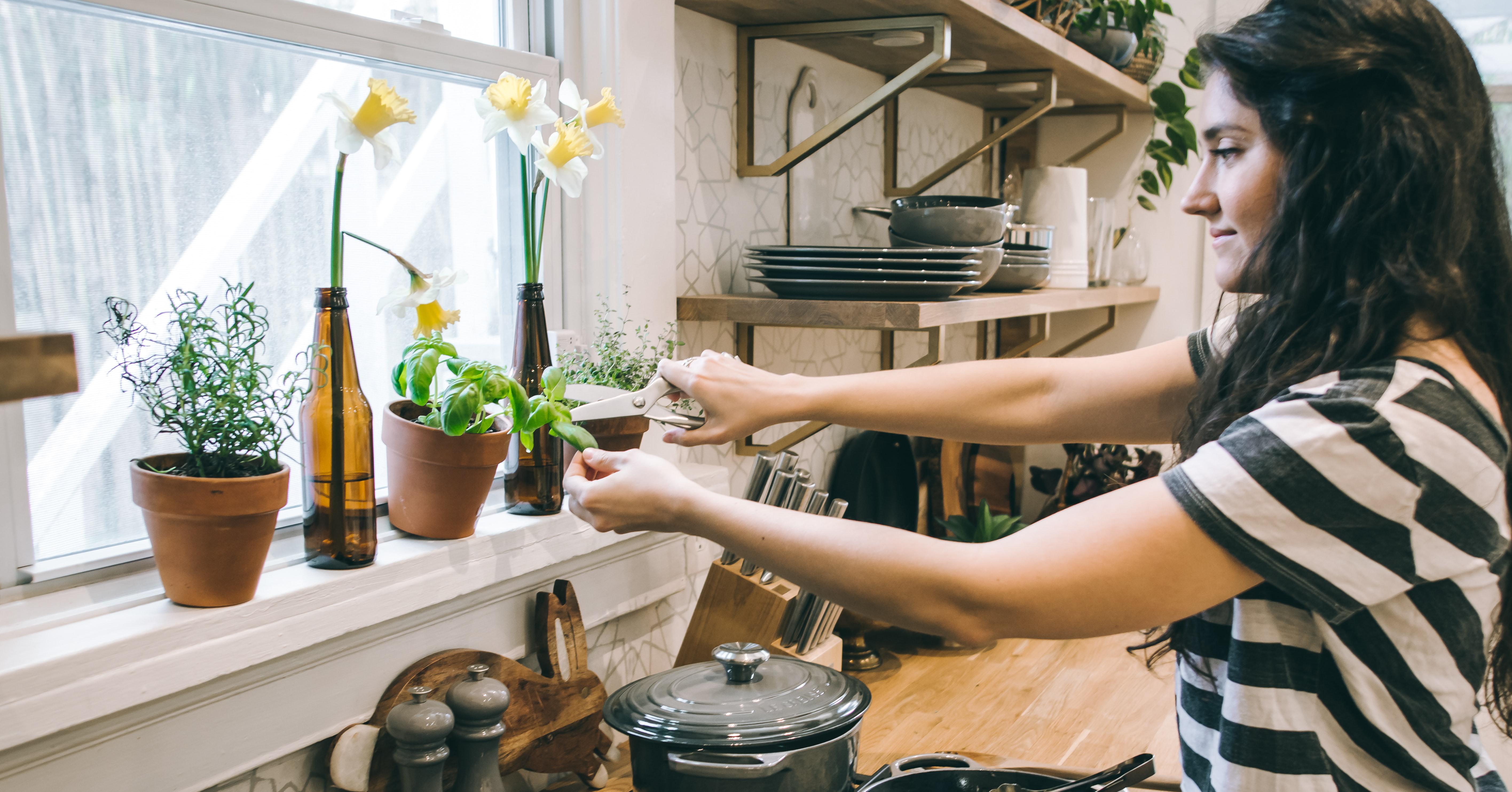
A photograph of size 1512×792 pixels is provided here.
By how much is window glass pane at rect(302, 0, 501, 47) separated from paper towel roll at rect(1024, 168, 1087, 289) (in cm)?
132

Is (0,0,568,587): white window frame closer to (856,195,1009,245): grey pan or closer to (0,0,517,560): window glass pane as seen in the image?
(0,0,517,560): window glass pane

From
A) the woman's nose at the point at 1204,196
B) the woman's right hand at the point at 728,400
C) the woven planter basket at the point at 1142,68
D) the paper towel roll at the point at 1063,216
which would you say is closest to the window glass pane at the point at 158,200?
the woman's right hand at the point at 728,400

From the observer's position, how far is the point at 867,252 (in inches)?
52.7

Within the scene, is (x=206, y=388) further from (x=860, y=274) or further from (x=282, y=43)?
(x=860, y=274)

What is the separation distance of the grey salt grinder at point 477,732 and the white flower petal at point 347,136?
50 cm

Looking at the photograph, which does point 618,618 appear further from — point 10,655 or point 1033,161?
point 1033,161

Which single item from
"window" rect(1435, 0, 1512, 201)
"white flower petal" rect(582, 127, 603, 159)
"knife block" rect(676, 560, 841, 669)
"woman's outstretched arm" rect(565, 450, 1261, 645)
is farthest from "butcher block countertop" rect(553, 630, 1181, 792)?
"window" rect(1435, 0, 1512, 201)

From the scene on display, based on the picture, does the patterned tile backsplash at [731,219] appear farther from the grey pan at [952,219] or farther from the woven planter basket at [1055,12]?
the woven planter basket at [1055,12]

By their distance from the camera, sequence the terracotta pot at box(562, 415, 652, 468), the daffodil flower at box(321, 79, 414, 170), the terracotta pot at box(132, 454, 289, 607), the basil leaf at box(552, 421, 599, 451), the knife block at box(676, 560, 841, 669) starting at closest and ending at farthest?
the terracotta pot at box(132, 454, 289, 607), the daffodil flower at box(321, 79, 414, 170), the basil leaf at box(552, 421, 599, 451), the terracotta pot at box(562, 415, 652, 468), the knife block at box(676, 560, 841, 669)

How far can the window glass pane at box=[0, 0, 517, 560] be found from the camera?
0.83 m

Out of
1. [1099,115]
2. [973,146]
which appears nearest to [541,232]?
[973,146]

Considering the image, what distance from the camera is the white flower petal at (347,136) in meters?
0.90

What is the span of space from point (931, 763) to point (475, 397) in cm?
60

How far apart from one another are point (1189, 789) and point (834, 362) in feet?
3.71
